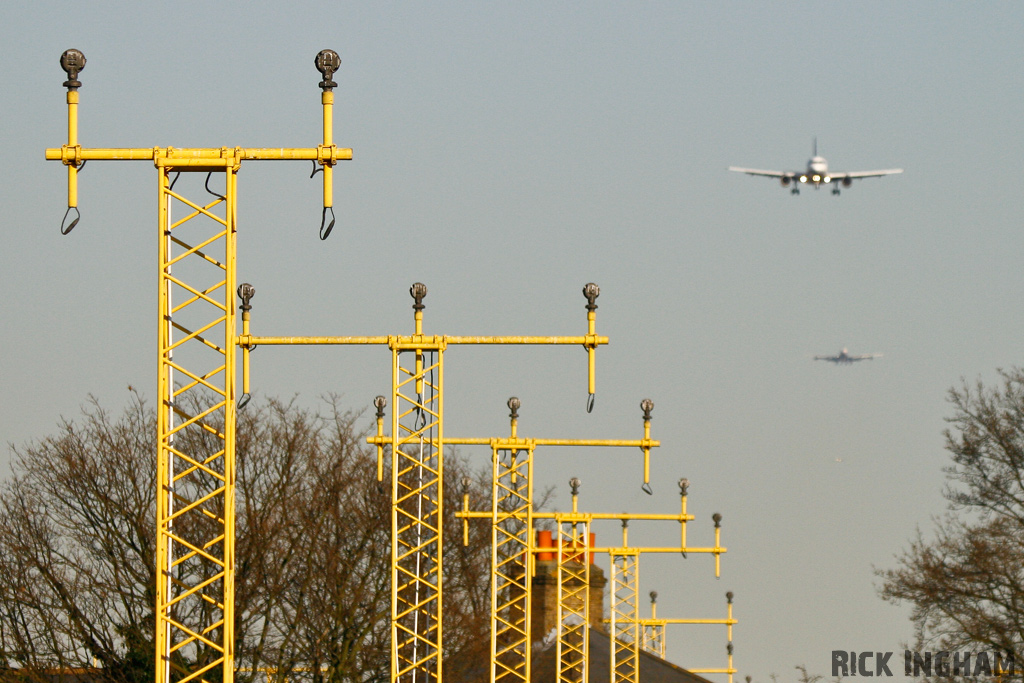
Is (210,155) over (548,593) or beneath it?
over

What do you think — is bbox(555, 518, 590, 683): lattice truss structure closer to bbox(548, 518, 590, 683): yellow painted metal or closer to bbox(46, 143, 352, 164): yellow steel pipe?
bbox(548, 518, 590, 683): yellow painted metal

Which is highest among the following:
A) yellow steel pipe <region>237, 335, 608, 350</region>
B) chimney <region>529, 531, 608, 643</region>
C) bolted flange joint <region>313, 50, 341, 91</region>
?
bolted flange joint <region>313, 50, 341, 91</region>

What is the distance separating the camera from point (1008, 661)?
A: 122ft

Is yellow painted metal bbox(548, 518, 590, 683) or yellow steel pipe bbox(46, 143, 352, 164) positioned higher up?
yellow steel pipe bbox(46, 143, 352, 164)

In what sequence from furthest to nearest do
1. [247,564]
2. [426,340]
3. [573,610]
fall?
[573,610] < [247,564] < [426,340]

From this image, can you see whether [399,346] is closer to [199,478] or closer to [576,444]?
[576,444]

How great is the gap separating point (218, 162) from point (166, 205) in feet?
1.78

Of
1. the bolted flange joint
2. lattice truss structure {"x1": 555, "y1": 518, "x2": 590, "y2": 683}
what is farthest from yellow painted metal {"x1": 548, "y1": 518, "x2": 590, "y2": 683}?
the bolted flange joint

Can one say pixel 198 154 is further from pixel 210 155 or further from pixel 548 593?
pixel 548 593

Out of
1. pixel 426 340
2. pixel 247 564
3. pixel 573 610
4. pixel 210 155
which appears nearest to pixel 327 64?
pixel 210 155

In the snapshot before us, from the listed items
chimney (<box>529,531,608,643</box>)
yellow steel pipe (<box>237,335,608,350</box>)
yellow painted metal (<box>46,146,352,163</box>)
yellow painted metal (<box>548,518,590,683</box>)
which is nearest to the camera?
yellow painted metal (<box>46,146,352,163</box>)

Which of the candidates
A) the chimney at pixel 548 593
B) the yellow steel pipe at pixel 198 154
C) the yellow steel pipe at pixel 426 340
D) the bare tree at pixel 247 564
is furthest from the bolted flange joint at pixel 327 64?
the chimney at pixel 548 593

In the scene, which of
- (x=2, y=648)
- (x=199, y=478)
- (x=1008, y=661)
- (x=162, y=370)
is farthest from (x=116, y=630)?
(x=162, y=370)

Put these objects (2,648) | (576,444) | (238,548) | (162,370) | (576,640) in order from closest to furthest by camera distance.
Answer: (162,370) < (576,444) < (2,648) < (238,548) < (576,640)
